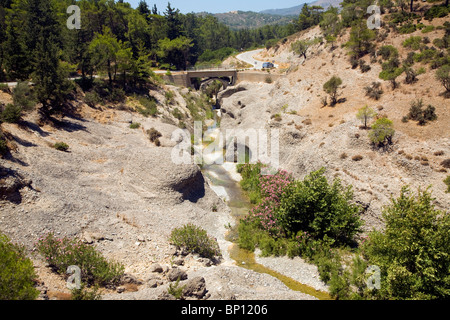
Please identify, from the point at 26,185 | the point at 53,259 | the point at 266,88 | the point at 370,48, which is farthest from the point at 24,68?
the point at 370,48

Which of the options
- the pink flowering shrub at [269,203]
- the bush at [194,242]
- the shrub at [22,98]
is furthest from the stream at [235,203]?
the shrub at [22,98]

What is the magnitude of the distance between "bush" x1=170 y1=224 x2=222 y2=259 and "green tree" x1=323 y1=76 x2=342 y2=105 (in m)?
31.8

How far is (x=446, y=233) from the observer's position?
18078 millimetres

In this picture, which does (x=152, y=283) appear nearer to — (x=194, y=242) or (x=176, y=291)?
(x=176, y=291)

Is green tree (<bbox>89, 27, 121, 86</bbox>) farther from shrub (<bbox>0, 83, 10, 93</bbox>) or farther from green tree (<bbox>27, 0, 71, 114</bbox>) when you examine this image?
shrub (<bbox>0, 83, 10, 93</bbox>)

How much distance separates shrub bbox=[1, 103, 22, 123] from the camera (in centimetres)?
3111

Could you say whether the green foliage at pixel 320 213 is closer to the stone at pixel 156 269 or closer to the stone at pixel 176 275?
the stone at pixel 176 275

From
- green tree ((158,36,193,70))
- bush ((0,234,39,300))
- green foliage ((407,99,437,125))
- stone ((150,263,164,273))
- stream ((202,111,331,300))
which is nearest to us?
bush ((0,234,39,300))

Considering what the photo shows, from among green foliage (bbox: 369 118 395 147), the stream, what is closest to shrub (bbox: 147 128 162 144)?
the stream

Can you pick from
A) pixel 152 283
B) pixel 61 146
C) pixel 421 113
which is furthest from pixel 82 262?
pixel 421 113

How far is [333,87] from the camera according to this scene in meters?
44.6

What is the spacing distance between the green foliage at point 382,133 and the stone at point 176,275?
26435 mm

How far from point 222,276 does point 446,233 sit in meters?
14.9
